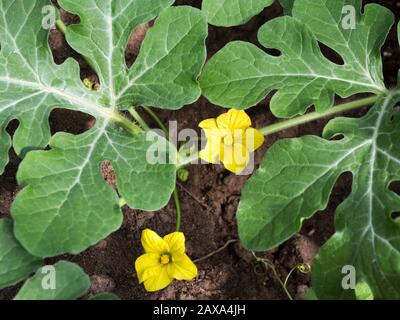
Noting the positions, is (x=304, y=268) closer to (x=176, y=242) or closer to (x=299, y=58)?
(x=176, y=242)

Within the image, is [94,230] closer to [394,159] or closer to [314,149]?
[314,149]

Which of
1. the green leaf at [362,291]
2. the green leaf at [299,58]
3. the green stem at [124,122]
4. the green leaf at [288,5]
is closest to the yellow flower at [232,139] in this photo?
the green leaf at [299,58]

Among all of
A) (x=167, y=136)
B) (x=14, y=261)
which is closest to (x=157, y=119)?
(x=167, y=136)

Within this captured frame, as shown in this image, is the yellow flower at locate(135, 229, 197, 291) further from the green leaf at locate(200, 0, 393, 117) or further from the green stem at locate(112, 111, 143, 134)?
the green leaf at locate(200, 0, 393, 117)

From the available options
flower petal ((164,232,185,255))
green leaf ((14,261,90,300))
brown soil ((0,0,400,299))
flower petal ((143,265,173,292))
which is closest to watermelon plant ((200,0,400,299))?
flower petal ((164,232,185,255))
